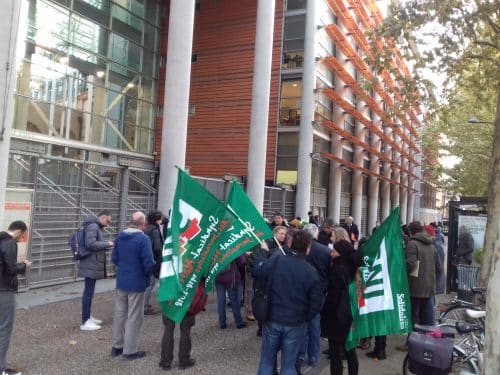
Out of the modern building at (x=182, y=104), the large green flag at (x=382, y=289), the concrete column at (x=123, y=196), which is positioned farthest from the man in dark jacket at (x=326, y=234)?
the concrete column at (x=123, y=196)

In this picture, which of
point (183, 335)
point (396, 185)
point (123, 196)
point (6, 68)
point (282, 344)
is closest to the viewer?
point (282, 344)

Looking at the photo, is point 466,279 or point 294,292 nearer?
point 294,292

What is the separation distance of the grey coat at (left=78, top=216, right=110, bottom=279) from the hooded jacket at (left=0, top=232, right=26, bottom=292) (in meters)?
2.08

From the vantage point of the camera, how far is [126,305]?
562 cm

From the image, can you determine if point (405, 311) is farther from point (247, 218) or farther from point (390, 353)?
point (247, 218)

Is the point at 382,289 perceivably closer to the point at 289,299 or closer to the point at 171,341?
the point at 289,299

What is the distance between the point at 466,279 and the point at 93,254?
7.79 metres

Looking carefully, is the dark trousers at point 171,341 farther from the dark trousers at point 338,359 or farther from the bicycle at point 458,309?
the bicycle at point 458,309

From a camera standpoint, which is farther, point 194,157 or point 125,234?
point 194,157

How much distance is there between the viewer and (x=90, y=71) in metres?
19.8

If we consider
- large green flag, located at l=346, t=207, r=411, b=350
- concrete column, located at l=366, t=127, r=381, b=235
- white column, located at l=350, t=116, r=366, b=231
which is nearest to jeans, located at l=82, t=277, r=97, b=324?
large green flag, located at l=346, t=207, r=411, b=350

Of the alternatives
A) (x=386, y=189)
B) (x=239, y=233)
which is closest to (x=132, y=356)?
(x=239, y=233)

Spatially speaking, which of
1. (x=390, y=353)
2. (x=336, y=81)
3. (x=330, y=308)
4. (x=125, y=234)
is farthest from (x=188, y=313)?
(x=336, y=81)

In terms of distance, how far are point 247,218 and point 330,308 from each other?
1326 millimetres
